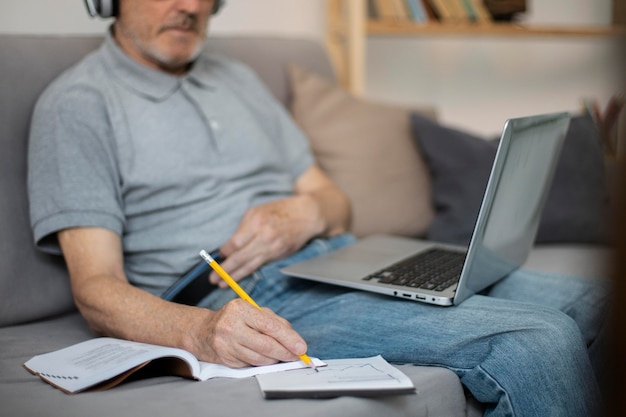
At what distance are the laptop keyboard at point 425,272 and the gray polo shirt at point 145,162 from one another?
0.30m

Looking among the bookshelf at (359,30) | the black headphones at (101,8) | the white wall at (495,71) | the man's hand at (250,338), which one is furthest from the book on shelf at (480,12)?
the man's hand at (250,338)

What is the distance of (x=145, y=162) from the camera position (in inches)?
49.5

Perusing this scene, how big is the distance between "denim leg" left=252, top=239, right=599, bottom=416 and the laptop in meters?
0.03

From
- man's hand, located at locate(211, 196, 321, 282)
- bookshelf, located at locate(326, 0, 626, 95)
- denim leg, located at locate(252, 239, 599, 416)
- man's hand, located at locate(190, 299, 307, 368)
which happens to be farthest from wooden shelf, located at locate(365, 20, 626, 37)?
man's hand, located at locate(190, 299, 307, 368)

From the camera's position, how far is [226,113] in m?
1.42

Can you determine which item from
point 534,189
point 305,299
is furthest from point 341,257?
point 534,189

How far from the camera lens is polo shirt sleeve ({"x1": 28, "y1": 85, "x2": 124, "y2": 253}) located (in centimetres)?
114

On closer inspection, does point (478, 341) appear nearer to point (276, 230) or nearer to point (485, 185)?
point (276, 230)

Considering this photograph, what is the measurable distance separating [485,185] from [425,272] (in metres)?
0.65

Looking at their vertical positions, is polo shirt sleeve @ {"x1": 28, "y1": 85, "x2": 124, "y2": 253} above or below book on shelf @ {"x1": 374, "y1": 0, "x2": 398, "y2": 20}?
below

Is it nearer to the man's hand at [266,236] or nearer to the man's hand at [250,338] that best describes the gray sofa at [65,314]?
the man's hand at [250,338]

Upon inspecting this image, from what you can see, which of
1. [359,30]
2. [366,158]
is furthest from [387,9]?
[366,158]

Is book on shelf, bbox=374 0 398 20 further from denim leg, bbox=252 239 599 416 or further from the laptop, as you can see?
denim leg, bbox=252 239 599 416

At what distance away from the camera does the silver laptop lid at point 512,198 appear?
37.5 inches
